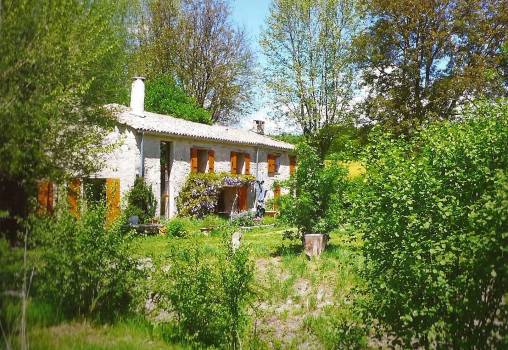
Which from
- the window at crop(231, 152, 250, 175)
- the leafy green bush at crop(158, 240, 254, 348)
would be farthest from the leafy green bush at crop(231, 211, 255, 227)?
the leafy green bush at crop(158, 240, 254, 348)

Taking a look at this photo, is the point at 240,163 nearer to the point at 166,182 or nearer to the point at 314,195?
the point at 166,182

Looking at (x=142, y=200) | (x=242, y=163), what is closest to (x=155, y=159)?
(x=142, y=200)

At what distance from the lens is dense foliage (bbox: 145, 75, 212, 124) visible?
35.6 m

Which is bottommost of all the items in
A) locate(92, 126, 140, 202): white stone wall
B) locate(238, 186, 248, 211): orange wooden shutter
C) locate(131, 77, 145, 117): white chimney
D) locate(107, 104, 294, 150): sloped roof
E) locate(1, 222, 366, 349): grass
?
locate(1, 222, 366, 349): grass

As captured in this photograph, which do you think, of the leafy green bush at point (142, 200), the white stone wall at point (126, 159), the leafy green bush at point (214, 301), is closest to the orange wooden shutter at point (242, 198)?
the leafy green bush at point (142, 200)

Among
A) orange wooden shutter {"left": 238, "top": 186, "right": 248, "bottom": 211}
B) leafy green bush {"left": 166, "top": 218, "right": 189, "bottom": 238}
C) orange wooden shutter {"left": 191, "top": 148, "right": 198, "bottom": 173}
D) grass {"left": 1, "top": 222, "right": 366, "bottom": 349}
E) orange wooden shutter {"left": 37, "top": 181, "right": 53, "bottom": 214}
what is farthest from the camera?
orange wooden shutter {"left": 238, "top": 186, "right": 248, "bottom": 211}

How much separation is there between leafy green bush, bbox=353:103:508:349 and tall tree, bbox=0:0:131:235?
16.4ft

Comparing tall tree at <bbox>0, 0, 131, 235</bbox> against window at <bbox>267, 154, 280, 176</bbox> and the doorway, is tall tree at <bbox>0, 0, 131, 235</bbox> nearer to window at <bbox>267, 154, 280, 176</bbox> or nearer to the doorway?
the doorway

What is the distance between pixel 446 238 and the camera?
15.1 feet

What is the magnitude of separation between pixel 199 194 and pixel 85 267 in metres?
18.0

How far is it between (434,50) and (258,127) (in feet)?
53.9

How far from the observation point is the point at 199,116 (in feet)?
119

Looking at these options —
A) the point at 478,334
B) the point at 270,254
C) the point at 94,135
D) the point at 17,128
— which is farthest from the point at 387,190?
the point at 94,135

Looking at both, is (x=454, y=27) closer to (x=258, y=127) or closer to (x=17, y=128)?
(x=258, y=127)
